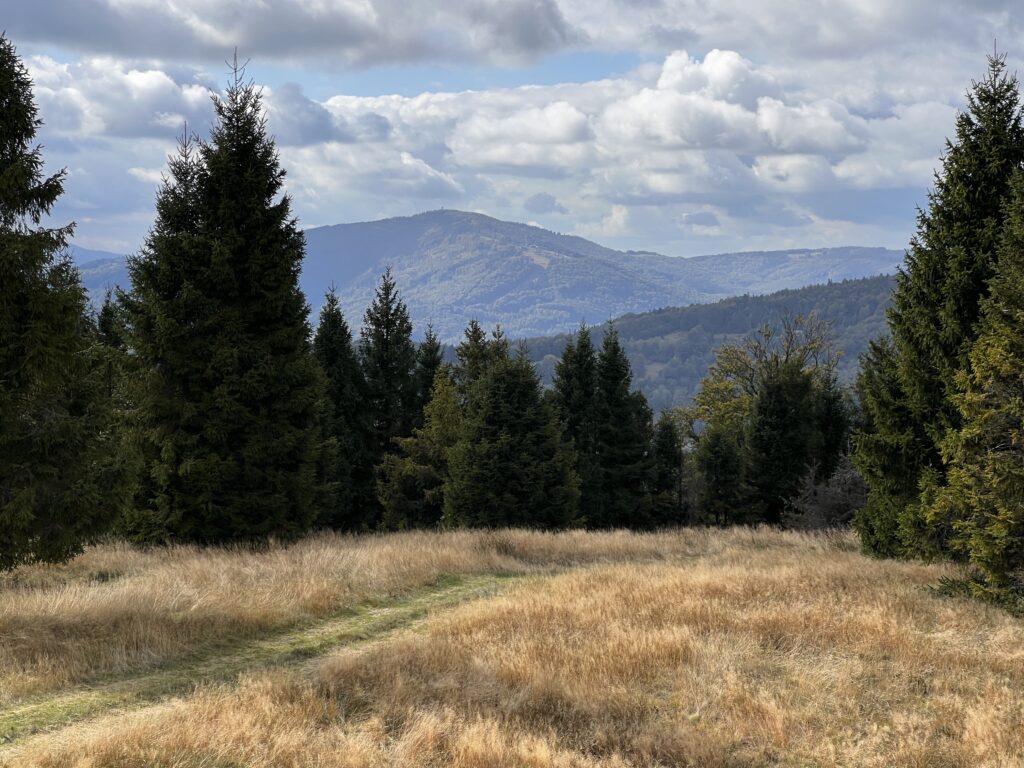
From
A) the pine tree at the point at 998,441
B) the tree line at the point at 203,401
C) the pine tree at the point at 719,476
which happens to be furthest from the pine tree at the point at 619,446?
the pine tree at the point at 998,441

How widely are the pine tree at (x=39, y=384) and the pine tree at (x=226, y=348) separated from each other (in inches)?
233

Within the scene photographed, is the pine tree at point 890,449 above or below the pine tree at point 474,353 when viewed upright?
below

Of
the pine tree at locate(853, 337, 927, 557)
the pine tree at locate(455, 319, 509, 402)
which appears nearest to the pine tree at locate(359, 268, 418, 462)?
the pine tree at locate(455, 319, 509, 402)

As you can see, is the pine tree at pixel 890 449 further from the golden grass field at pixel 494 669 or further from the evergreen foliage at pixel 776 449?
the evergreen foliage at pixel 776 449

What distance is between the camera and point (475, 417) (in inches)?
1220

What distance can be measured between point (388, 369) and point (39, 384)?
3222 centimetres

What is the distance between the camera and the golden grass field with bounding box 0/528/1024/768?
256 inches

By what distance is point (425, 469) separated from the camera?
35.4 metres

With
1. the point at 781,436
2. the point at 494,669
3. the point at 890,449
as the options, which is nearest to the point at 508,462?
the point at 890,449

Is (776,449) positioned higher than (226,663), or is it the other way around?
(226,663)

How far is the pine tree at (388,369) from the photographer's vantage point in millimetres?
40875

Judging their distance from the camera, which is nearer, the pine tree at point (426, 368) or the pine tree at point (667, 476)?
the pine tree at point (426, 368)

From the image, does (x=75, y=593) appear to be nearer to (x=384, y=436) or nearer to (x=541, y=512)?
(x=541, y=512)

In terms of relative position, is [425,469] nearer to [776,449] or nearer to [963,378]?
[776,449]
